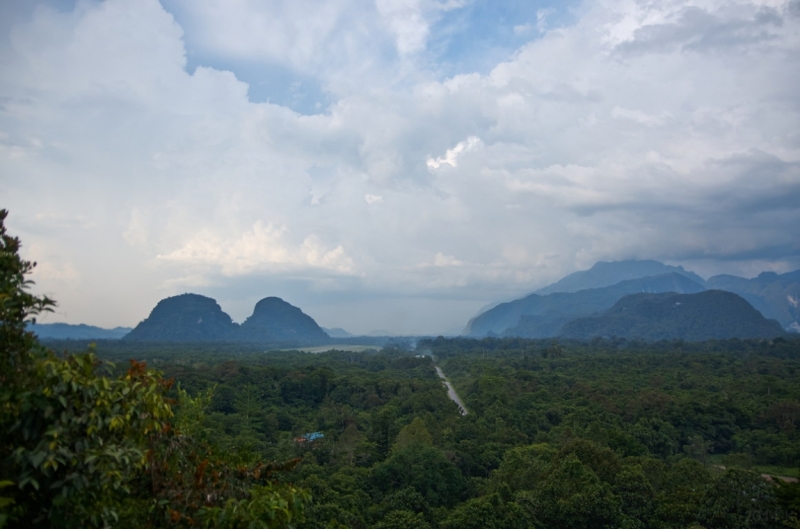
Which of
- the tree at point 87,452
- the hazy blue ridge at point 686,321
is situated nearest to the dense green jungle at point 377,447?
the tree at point 87,452

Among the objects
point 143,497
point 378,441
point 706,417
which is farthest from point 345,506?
point 706,417

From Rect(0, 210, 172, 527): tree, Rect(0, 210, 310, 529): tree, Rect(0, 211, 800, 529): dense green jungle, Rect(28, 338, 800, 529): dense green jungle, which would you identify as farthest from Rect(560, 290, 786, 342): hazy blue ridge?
Rect(0, 210, 172, 527): tree

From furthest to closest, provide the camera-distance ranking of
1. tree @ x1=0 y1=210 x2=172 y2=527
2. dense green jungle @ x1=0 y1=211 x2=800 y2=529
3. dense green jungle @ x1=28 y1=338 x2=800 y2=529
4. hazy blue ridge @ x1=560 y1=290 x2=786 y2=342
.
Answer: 1. hazy blue ridge @ x1=560 y1=290 x2=786 y2=342
2. dense green jungle @ x1=28 y1=338 x2=800 y2=529
3. dense green jungle @ x1=0 y1=211 x2=800 y2=529
4. tree @ x1=0 y1=210 x2=172 y2=527

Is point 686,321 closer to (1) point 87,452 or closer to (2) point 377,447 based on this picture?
(2) point 377,447

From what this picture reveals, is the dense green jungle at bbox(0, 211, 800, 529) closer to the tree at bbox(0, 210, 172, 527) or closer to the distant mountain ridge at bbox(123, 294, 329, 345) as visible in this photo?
the tree at bbox(0, 210, 172, 527)

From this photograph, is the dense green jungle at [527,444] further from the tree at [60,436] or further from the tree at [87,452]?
the tree at [60,436]

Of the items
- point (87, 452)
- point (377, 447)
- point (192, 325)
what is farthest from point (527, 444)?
point (192, 325)
